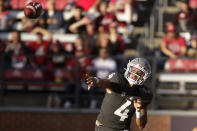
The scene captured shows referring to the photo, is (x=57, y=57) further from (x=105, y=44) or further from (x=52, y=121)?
(x=52, y=121)

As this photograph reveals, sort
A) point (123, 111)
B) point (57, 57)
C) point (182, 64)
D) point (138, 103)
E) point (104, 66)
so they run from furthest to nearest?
1. point (57, 57)
2. point (182, 64)
3. point (104, 66)
4. point (123, 111)
5. point (138, 103)

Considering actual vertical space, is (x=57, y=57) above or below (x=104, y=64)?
above

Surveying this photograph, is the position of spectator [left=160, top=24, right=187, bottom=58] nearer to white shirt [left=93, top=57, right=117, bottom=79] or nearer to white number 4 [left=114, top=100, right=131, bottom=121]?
white shirt [left=93, top=57, right=117, bottom=79]

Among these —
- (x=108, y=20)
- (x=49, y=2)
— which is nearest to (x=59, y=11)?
(x=49, y=2)

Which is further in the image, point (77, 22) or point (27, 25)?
point (27, 25)

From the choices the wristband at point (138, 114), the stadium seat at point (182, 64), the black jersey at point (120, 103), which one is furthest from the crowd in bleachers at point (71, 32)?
the wristband at point (138, 114)

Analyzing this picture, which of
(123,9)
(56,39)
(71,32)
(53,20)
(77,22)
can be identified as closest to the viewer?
(56,39)

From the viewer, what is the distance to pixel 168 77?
989cm

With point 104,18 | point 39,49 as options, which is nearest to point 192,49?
point 104,18

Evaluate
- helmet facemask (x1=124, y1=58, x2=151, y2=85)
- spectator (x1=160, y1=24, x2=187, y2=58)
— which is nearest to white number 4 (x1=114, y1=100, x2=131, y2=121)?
helmet facemask (x1=124, y1=58, x2=151, y2=85)

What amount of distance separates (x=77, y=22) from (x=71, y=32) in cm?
30

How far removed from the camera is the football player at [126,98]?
226 inches

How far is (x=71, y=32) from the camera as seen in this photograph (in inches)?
440

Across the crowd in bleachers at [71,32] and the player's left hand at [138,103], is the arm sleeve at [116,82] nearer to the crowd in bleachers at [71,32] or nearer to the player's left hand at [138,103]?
the player's left hand at [138,103]
